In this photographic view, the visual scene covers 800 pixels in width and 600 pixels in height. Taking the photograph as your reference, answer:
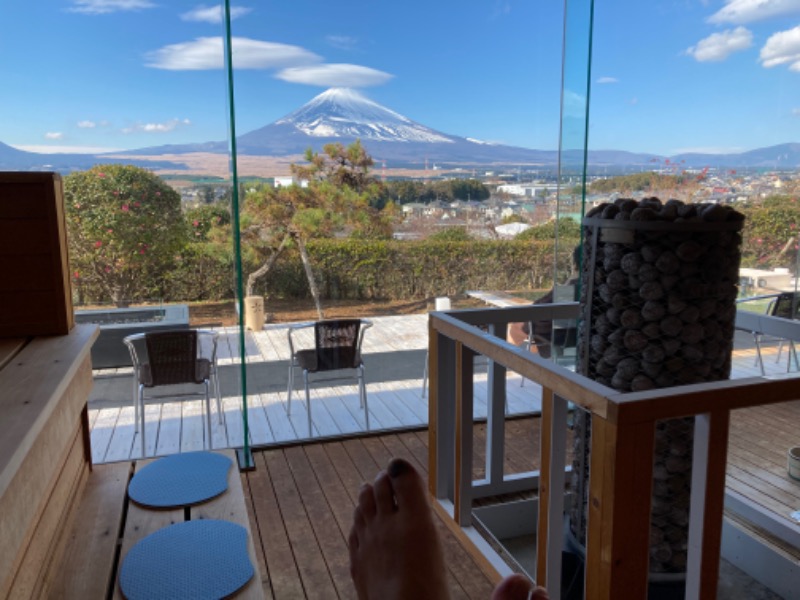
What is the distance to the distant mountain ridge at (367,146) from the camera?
3018mm

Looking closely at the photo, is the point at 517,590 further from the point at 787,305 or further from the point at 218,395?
the point at 787,305

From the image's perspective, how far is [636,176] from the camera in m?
3.85

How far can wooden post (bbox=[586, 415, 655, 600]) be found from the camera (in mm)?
1360

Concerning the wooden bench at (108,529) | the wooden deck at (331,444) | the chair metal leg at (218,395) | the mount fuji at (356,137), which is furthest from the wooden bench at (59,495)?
the mount fuji at (356,137)

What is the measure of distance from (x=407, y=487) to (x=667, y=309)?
98 cm

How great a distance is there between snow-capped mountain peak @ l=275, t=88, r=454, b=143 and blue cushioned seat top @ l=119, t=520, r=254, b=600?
6.73 ft

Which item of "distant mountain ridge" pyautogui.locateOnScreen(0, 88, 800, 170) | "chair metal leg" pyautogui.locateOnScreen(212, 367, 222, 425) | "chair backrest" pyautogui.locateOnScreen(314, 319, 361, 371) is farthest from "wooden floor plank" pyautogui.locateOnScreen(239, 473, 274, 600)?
"distant mountain ridge" pyautogui.locateOnScreen(0, 88, 800, 170)

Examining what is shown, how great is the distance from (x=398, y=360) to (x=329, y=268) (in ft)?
2.05

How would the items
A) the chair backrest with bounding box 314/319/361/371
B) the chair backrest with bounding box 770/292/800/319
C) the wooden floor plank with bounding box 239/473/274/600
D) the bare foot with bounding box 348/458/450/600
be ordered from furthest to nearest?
the chair backrest with bounding box 770/292/800/319 → the chair backrest with bounding box 314/319/361/371 → the wooden floor plank with bounding box 239/473/274/600 → the bare foot with bounding box 348/458/450/600

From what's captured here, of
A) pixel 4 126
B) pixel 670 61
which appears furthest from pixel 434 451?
pixel 670 61

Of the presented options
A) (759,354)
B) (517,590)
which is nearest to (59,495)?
(517,590)

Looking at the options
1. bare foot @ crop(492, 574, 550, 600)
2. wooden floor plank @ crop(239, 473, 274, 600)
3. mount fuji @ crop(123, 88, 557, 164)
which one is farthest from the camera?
mount fuji @ crop(123, 88, 557, 164)

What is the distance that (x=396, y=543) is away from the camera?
1388 millimetres

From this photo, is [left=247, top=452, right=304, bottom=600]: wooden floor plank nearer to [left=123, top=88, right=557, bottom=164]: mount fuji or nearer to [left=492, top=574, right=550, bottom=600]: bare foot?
[left=492, top=574, right=550, bottom=600]: bare foot
